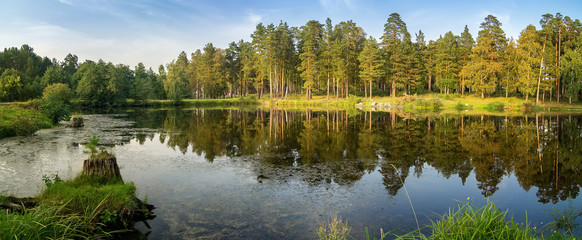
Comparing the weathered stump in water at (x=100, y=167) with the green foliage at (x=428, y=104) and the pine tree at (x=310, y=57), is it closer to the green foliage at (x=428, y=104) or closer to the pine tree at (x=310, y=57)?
the green foliage at (x=428, y=104)

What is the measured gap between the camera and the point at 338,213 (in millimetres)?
7637

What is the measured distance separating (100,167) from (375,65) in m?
57.8

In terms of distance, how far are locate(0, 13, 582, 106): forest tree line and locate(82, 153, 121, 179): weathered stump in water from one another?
183 ft

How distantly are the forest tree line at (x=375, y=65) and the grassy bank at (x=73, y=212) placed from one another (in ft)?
186

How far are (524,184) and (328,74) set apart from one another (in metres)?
57.5

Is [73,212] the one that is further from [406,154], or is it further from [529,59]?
[529,59]

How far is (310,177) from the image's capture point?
1085cm

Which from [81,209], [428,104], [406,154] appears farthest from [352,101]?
[81,209]

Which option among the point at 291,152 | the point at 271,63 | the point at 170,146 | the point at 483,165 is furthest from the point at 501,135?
the point at 271,63

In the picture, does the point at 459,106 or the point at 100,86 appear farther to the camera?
the point at 100,86

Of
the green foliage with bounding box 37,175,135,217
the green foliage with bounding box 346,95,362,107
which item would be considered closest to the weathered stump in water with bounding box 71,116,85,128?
the green foliage with bounding box 37,175,135,217

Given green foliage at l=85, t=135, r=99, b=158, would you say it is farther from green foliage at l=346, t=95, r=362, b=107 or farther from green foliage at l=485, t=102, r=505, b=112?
green foliage at l=485, t=102, r=505, b=112

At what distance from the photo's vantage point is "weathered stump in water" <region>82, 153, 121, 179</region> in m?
8.04

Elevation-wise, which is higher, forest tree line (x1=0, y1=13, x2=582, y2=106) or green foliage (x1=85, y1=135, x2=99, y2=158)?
forest tree line (x1=0, y1=13, x2=582, y2=106)
